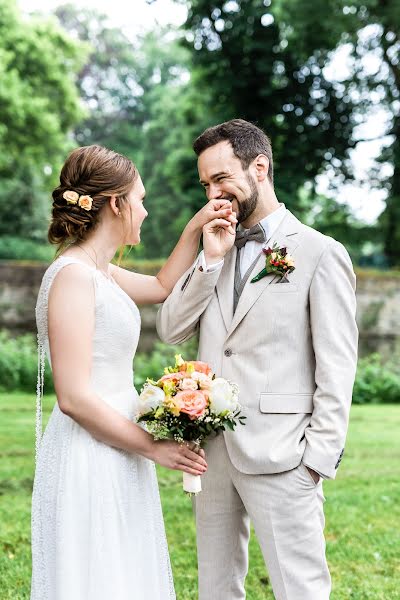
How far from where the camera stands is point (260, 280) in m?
3.19

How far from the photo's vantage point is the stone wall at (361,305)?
1323 centimetres

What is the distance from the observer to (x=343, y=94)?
743 inches

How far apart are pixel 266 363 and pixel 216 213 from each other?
24.5 inches

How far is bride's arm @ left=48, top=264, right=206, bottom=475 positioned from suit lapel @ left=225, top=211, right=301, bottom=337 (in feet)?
2.02

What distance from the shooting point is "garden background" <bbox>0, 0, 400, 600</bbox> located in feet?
19.6

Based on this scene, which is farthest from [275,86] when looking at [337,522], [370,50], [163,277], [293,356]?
[293,356]

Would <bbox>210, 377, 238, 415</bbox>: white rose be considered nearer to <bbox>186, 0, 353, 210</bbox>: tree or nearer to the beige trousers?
the beige trousers

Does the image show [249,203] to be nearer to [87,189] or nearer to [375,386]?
[87,189]

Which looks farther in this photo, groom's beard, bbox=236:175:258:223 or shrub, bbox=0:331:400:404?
shrub, bbox=0:331:400:404

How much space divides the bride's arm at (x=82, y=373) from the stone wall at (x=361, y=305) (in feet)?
33.5

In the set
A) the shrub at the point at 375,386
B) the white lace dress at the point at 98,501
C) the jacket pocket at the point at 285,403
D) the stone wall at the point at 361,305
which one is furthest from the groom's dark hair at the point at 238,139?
the stone wall at the point at 361,305

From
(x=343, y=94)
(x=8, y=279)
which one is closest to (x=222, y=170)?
(x=8, y=279)

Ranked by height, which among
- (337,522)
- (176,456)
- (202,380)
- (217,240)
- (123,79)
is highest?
(123,79)

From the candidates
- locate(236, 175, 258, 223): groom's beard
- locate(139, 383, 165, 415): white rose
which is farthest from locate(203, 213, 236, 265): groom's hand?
locate(139, 383, 165, 415): white rose
